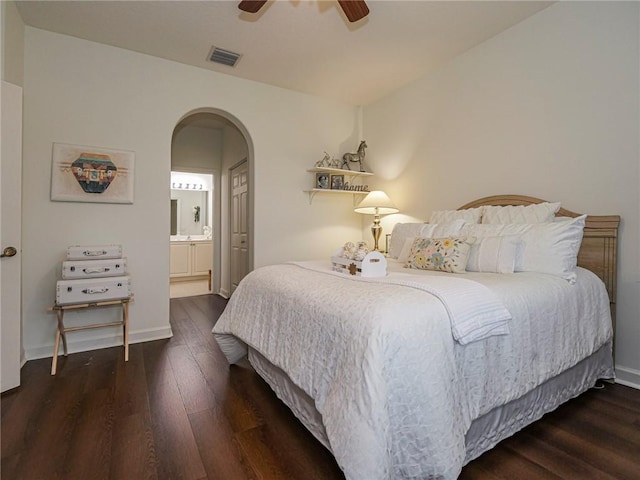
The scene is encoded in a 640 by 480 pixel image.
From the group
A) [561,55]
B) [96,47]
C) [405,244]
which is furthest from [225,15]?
[561,55]

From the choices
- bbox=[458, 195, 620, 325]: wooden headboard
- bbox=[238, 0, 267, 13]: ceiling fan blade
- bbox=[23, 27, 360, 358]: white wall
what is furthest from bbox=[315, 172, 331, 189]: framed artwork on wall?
bbox=[458, 195, 620, 325]: wooden headboard

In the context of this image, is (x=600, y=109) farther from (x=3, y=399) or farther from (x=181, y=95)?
(x=3, y=399)

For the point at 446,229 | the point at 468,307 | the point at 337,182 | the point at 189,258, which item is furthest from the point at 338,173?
the point at 189,258

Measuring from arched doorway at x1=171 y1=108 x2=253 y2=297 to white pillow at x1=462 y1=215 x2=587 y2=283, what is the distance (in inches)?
151

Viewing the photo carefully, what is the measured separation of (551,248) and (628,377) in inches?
42.5

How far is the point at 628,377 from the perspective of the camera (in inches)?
85.4

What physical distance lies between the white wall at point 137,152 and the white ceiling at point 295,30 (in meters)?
0.20

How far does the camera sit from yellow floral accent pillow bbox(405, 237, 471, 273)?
2.18m

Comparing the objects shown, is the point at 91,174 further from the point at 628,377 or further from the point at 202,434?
the point at 628,377

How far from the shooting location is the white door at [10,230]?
6.73 ft

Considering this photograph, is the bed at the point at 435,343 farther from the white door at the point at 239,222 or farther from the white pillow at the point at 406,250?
the white door at the point at 239,222

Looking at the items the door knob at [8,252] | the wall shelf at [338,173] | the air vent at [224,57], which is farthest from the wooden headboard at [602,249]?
the door knob at [8,252]

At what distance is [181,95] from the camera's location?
130 inches

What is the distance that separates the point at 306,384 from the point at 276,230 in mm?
2546
